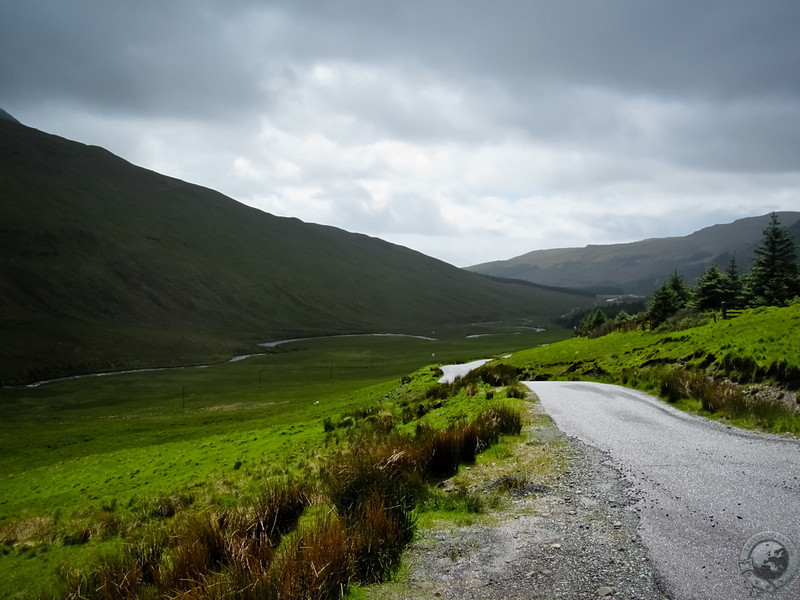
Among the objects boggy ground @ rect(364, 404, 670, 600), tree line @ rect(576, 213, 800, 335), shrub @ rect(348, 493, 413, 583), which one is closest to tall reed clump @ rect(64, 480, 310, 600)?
shrub @ rect(348, 493, 413, 583)

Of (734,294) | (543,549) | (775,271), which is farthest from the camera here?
(734,294)

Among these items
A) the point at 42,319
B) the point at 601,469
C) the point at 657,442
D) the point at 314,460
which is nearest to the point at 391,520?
the point at 601,469

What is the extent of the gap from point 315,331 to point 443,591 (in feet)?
625

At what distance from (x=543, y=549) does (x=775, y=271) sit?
169ft

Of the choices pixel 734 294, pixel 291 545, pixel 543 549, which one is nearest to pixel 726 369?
pixel 543 549

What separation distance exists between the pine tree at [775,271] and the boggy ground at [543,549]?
44502 mm

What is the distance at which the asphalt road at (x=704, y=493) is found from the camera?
614cm

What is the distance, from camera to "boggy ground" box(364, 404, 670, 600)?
6.14 metres

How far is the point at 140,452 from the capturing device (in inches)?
1275

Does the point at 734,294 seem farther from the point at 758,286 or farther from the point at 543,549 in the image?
the point at 543,549

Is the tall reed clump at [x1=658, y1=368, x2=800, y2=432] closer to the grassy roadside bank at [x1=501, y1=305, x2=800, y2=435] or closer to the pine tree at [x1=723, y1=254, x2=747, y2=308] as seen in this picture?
the grassy roadside bank at [x1=501, y1=305, x2=800, y2=435]

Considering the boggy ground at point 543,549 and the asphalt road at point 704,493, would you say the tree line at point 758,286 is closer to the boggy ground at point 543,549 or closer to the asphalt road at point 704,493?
the asphalt road at point 704,493

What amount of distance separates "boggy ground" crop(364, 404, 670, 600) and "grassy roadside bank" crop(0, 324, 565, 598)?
294 inches

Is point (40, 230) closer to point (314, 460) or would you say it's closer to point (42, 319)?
point (42, 319)
